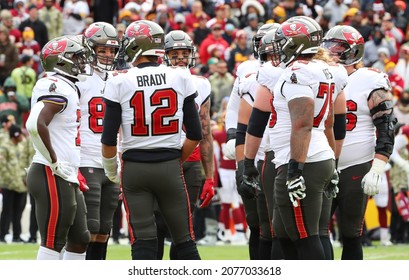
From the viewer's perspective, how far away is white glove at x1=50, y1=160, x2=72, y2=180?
24.1ft

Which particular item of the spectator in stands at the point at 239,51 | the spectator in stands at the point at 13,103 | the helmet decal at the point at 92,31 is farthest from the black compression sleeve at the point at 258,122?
the spectator in stands at the point at 239,51

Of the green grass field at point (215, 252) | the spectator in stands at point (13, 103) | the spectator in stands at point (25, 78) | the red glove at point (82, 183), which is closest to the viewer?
the red glove at point (82, 183)

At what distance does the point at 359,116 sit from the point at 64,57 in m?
2.21

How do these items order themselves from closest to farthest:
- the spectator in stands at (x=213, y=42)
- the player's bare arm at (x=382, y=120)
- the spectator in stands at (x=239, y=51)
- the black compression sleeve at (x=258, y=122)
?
the black compression sleeve at (x=258, y=122) → the player's bare arm at (x=382, y=120) → the spectator in stands at (x=239, y=51) → the spectator in stands at (x=213, y=42)

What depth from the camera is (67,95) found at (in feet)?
24.4

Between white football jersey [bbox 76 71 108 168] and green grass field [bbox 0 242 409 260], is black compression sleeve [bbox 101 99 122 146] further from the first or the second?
green grass field [bbox 0 242 409 260]

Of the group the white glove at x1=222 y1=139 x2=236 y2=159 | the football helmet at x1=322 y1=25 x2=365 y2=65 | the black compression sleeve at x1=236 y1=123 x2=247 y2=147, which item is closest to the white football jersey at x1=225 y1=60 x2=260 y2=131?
the white glove at x1=222 y1=139 x2=236 y2=159

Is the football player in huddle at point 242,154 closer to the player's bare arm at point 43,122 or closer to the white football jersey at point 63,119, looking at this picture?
the white football jersey at point 63,119

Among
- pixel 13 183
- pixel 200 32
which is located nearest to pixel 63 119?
pixel 13 183

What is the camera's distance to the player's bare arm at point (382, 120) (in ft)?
26.3

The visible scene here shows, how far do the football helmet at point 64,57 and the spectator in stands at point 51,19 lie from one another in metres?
11.9

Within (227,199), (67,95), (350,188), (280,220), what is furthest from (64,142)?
(227,199)

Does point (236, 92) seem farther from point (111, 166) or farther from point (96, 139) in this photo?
point (111, 166)

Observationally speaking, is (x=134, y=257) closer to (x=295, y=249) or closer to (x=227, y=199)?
(x=295, y=249)
